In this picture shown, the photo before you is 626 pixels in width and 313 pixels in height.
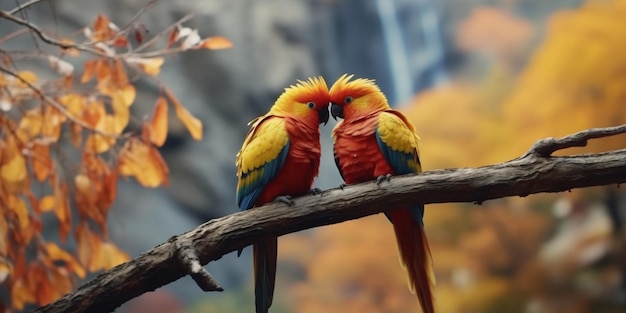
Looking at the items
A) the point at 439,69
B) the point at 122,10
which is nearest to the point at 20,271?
the point at 122,10

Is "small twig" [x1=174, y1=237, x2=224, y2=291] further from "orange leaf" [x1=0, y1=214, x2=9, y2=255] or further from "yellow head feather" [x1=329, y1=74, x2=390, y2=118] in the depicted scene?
"orange leaf" [x1=0, y1=214, x2=9, y2=255]

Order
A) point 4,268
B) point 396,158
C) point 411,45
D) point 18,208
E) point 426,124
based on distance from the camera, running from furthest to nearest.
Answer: point 411,45, point 426,124, point 18,208, point 4,268, point 396,158

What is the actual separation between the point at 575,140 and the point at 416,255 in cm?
51

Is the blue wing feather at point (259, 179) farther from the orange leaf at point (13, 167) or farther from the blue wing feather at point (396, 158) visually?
the orange leaf at point (13, 167)

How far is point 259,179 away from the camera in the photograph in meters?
1.56

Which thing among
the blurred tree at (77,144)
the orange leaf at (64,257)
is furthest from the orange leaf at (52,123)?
the orange leaf at (64,257)

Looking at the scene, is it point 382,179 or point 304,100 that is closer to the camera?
point 382,179

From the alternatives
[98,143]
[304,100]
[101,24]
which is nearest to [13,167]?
[98,143]

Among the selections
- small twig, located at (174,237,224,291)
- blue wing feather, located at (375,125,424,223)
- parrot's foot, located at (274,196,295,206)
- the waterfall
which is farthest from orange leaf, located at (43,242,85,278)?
the waterfall

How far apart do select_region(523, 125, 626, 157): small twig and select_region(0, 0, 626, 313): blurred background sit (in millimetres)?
1228

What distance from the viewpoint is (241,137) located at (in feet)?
9.23

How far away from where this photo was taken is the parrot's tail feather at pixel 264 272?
1612 mm

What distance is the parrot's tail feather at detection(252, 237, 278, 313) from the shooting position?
1.61m

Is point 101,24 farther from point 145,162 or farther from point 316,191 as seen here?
point 316,191
